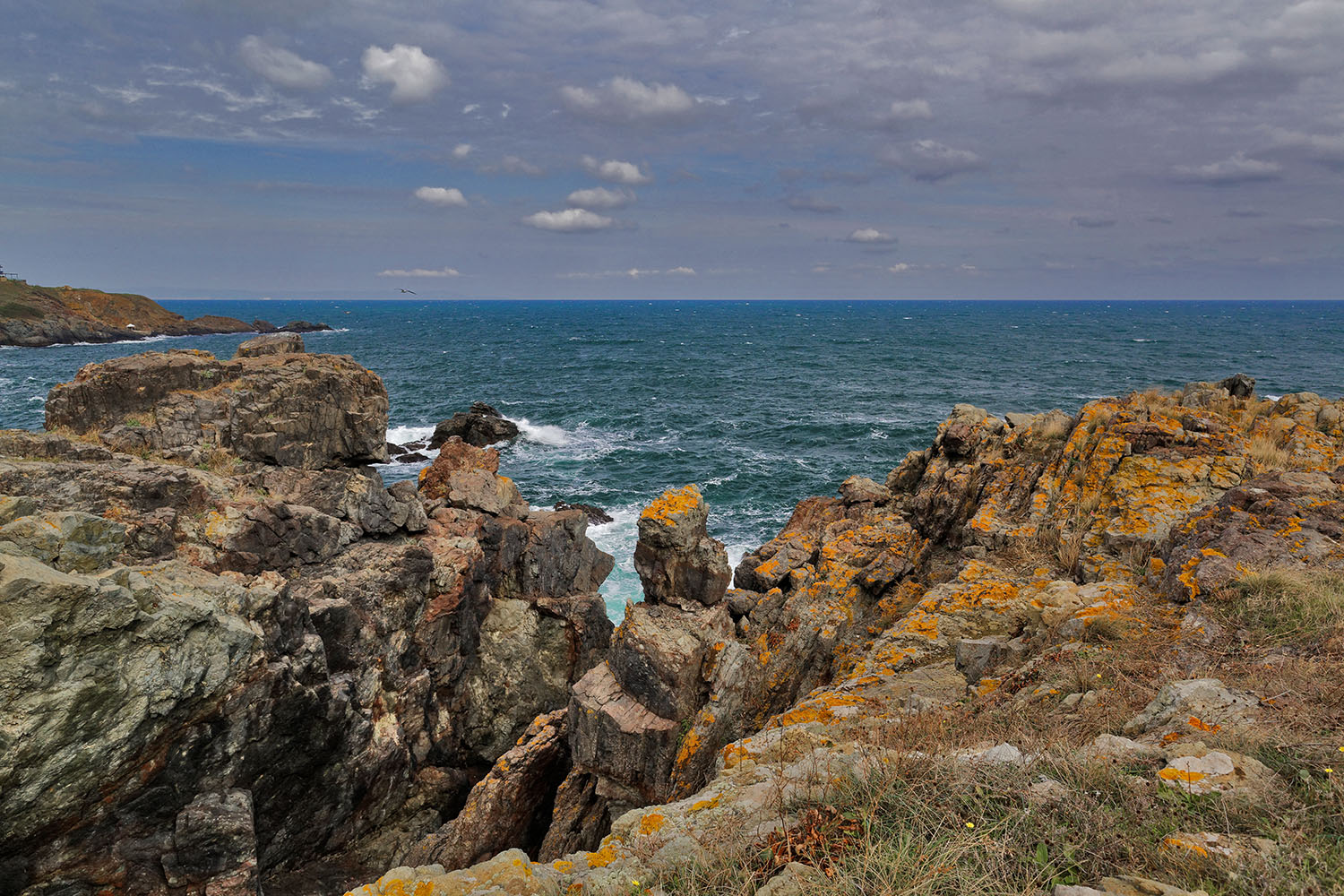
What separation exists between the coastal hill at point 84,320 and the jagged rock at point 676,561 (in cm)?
13785

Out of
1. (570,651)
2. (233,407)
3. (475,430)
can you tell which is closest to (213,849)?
(570,651)

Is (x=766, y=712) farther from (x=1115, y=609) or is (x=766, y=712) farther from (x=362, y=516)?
(x=362, y=516)

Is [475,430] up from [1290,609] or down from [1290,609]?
down

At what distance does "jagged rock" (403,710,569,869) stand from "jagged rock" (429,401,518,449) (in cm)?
4012

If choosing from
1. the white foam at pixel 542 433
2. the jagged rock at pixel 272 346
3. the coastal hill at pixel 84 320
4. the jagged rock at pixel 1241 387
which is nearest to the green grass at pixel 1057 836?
the jagged rock at pixel 1241 387

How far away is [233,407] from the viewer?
27.9 m

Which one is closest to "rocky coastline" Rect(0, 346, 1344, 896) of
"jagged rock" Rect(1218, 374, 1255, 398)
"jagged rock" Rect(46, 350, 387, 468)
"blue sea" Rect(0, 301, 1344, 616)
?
"jagged rock" Rect(1218, 374, 1255, 398)

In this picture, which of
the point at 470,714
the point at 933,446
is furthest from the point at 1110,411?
the point at 470,714

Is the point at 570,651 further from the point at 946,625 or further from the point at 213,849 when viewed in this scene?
the point at 946,625

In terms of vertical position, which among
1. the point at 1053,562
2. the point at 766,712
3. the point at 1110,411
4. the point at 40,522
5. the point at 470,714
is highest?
the point at 1110,411

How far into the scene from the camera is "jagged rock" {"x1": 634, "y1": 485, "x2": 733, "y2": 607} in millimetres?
14867

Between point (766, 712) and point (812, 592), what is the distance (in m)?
2.84

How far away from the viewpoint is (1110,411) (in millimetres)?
14844

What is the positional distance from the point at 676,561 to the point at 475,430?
4116 cm
